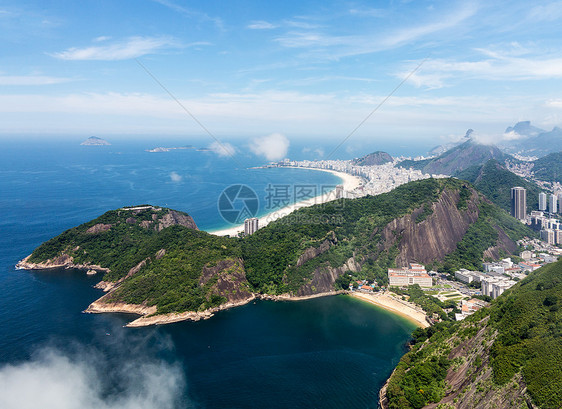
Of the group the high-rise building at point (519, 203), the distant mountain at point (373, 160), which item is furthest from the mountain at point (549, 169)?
the distant mountain at point (373, 160)

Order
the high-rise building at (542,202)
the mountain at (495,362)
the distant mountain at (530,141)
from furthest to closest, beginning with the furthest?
the distant mountain at (530,141)
the high-rise building at (542,202)
the mountain at (495,362)

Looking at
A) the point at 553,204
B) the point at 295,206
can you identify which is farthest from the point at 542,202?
the point at 295,206

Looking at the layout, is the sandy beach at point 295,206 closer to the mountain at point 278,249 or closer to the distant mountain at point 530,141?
the mountain at point 278,249

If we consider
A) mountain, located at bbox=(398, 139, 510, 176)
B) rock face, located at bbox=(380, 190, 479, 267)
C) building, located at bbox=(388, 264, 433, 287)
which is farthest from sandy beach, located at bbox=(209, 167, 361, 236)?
mountain, located at bbox=(398, 139, 510, 176)

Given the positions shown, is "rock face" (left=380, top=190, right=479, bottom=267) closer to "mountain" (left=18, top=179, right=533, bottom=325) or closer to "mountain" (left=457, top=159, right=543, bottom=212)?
"mountain" (left=18, top=179, right=533, bottom=325)

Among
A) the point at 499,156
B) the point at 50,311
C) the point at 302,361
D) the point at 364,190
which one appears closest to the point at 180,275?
the point at 50,311

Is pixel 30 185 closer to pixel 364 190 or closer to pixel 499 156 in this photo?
pixel 364 190
